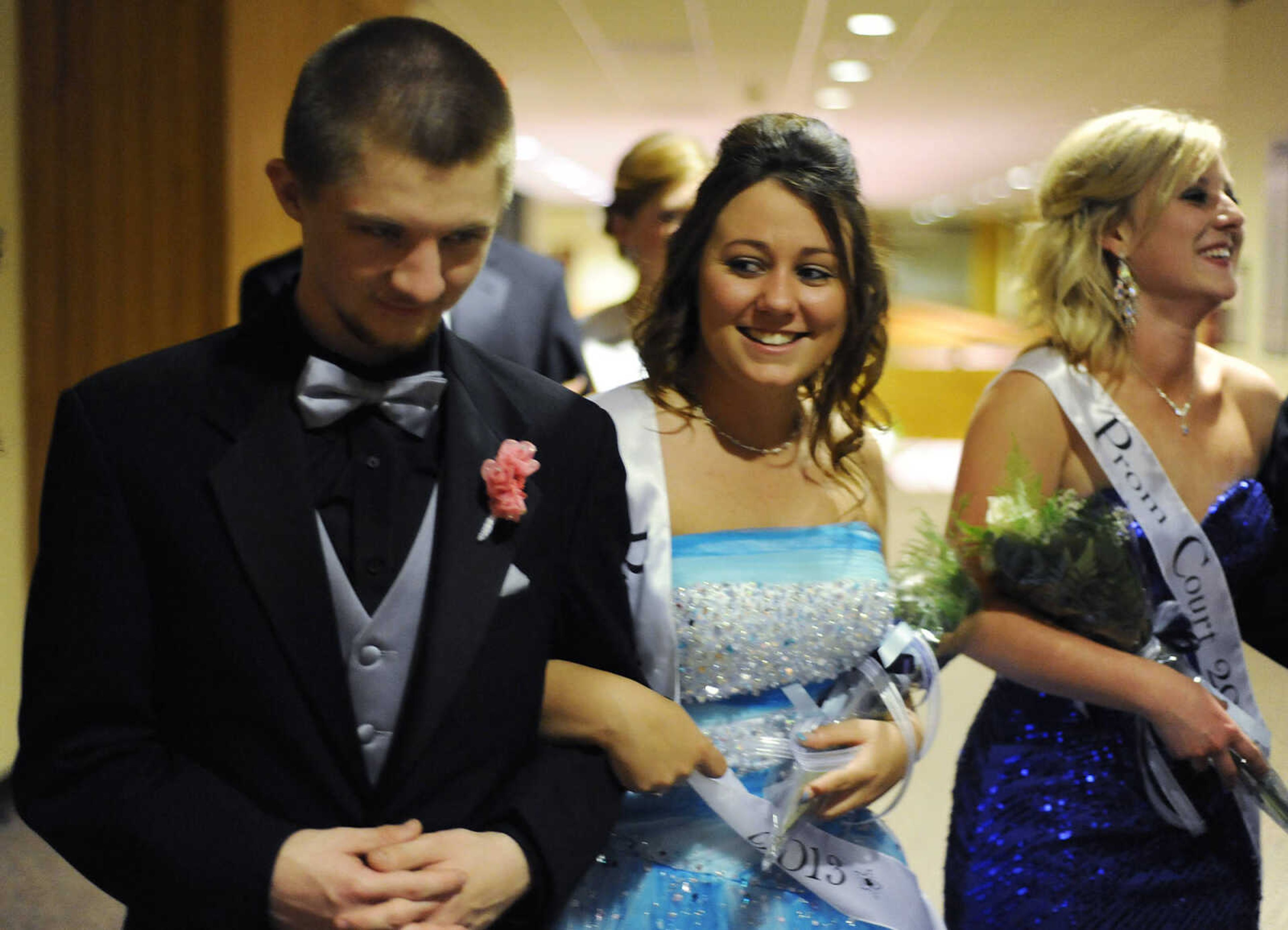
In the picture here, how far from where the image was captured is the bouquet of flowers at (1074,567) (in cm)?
150

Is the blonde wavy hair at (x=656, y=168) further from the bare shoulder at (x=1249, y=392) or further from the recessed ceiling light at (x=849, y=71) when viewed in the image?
the recessed ceiling light at (x=849, y=71)

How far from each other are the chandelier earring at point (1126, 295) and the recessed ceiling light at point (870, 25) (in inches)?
178

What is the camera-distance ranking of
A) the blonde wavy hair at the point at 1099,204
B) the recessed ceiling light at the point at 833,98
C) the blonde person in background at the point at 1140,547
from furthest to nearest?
the recessed ceiling light at the point at 833,98
the blonde wavy hair at the point at 1099,204
the blonde person in background at the point at 1140,547

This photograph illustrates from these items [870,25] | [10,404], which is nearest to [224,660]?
[10,404]

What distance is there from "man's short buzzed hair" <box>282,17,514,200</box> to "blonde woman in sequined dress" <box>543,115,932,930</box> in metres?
0.47

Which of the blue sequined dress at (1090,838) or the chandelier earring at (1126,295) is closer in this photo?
the blue sequined dress at (1090,838)

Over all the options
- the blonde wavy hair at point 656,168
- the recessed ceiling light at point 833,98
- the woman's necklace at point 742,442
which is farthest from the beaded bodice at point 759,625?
the recessed ceiling light at point 833,98

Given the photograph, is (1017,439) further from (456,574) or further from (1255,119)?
(1255,119)

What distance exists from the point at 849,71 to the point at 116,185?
501cm

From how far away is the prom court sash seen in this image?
174cm

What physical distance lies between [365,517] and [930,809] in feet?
8.55

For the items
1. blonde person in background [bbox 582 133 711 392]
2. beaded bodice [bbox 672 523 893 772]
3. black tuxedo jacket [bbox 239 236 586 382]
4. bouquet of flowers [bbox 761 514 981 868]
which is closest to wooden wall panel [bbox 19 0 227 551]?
black tuxedo jacket [bbox 239 236 586 382]

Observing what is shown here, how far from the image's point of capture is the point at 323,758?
3.22ft

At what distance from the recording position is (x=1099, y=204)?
1.82 m
